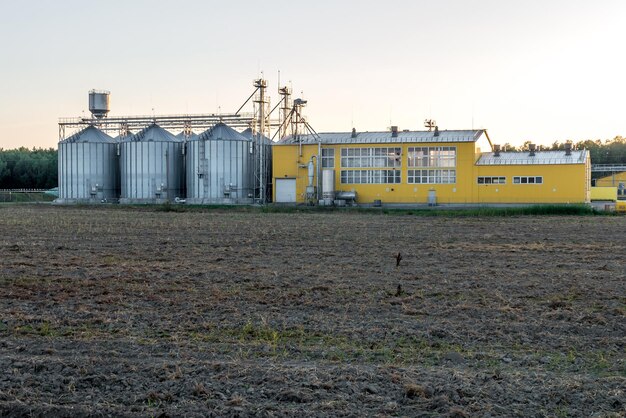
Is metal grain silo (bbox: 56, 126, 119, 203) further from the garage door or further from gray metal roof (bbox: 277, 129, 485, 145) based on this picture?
gray metal roof (bbox: 277, 129, 485, 145)

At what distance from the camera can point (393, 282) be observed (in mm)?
15430

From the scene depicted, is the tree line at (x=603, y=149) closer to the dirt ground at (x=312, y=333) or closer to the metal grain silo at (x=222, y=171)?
the metal grain silo at (x=222, y=171)

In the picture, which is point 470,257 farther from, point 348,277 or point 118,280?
point 118,280

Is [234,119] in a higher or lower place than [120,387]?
higher

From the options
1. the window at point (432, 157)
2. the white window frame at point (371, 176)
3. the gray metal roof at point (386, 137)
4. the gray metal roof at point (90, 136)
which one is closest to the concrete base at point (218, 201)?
the gray metal roof at point (386, 137)

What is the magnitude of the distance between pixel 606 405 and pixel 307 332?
4558mm

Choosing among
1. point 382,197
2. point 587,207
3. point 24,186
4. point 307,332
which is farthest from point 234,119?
point 307,332

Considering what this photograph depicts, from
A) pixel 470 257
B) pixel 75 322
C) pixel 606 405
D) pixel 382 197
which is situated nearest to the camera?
pixel 606 405

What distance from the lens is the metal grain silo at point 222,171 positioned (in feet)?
208

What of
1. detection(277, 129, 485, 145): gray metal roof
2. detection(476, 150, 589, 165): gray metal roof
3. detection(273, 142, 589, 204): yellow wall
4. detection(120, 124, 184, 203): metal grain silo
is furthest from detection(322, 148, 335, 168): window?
detection(120, 124, 184, 203): metal grain silo

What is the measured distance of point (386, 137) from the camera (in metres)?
61.2

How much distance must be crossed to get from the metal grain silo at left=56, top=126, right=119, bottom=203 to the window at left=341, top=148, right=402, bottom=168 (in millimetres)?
24161

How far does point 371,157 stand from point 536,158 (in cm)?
1396

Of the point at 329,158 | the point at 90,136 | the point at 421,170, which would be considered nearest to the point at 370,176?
the point at 329,158
